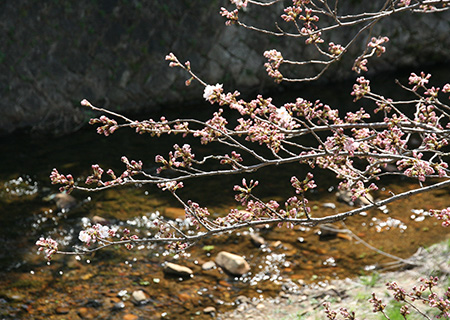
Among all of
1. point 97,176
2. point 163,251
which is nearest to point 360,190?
point 97,176

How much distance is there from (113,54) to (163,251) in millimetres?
5128

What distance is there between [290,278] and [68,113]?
18.8 ft

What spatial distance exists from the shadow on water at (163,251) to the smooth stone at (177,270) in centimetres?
7

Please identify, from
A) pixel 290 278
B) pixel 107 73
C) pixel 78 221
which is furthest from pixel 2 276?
pixel 107 73

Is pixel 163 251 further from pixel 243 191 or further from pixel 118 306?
pixel 243 191

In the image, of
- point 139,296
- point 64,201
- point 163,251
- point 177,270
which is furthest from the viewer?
point 64,201

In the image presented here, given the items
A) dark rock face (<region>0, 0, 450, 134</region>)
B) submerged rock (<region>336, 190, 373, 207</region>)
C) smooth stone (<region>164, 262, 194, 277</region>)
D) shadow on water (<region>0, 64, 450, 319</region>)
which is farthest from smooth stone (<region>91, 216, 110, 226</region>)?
dark rock face (<region>0, 0, 450, 134</region>)

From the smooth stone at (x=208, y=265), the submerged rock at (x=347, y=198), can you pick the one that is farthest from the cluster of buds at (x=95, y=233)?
the submerged rock at (x=347, y=198)

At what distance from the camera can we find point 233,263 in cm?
524

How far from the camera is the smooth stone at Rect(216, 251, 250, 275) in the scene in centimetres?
522

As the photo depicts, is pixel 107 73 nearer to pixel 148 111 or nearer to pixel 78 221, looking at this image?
pixel 148 111

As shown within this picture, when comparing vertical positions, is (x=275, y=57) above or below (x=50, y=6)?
below

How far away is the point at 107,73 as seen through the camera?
9.48 m

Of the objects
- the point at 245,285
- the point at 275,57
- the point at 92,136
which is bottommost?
the point at 245,285
